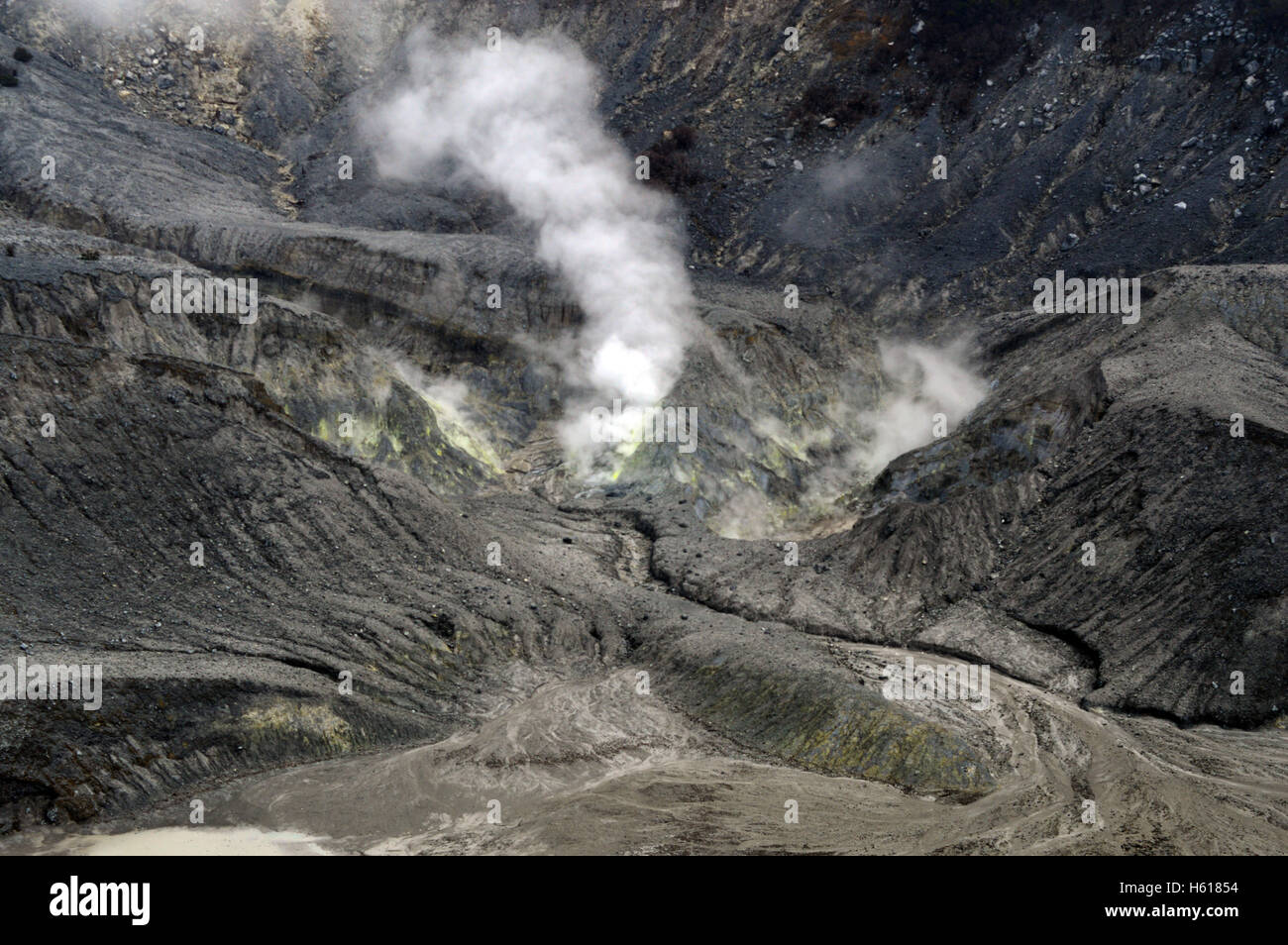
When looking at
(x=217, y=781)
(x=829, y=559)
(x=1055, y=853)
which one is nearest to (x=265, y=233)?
(x=829, y=559)

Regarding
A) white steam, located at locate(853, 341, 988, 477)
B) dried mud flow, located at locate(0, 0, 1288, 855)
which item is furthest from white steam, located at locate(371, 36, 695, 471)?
white steam, located at locate(853, 341, 988, 477)

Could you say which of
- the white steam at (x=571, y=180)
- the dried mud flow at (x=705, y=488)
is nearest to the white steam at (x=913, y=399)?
the dried mud flow at (x=705, y=488)

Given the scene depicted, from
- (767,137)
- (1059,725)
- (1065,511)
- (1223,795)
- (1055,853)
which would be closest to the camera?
(1055,853)

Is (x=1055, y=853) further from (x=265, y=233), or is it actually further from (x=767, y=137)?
(x=767, y=137)

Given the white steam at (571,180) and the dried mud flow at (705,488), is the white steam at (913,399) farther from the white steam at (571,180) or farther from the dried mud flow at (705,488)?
the white steam at (571,180)

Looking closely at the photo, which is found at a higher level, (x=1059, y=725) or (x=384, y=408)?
(x=384, y=408)

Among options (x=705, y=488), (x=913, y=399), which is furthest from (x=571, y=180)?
(x=705, y=488)

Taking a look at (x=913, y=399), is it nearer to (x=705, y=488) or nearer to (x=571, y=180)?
(x=705, y=488)
